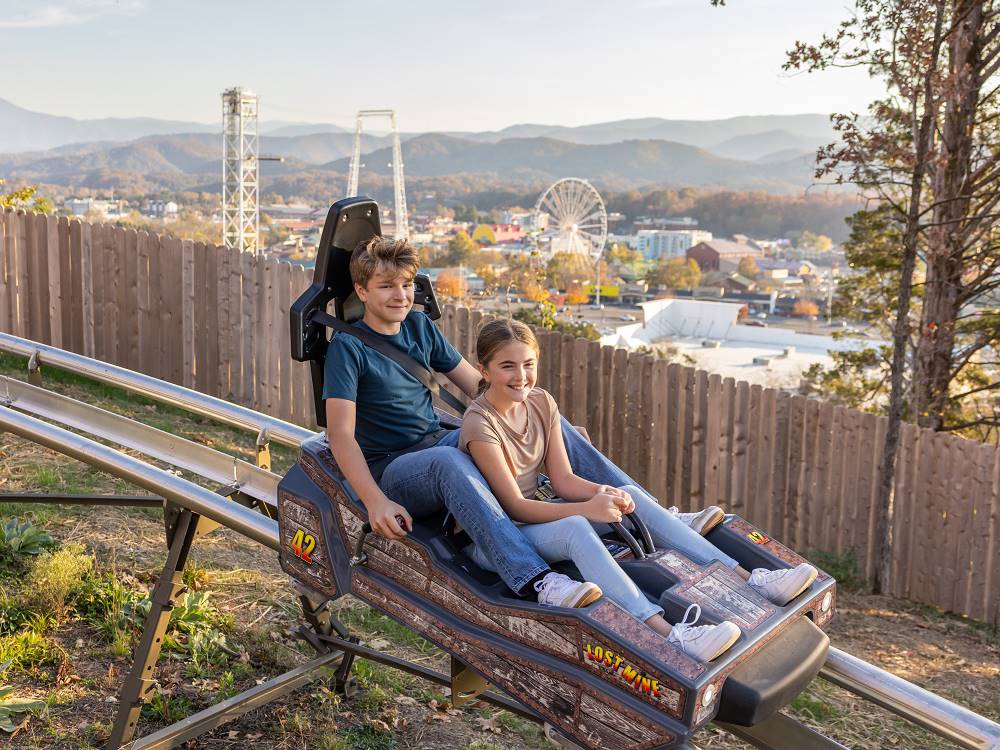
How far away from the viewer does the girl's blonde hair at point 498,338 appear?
288 centimetres

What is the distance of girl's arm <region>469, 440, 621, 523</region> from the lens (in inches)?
104

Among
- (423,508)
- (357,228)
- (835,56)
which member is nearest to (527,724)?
(423,508)

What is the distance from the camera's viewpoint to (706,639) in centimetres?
215

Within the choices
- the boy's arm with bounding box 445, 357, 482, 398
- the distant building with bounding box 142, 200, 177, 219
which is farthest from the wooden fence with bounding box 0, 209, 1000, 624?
the distant building with bounding box 142, 200, 177, 219

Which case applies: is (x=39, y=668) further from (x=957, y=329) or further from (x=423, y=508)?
(x=957, y=329)

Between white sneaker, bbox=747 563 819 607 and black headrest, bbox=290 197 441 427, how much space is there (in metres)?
1.36

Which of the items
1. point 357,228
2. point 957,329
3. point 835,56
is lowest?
point 957,329

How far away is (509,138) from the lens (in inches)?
5591

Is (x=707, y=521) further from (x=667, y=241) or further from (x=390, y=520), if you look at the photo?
(x=667, y=241)

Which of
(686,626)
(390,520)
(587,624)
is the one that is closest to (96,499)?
(390,520)

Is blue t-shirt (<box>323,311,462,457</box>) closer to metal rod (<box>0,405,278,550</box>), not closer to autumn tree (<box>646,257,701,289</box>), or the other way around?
metal rod (<box>0,405,278,550</box>)

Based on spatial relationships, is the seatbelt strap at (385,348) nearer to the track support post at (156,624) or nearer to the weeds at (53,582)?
the track support post at (156,624)

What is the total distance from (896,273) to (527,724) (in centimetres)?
830

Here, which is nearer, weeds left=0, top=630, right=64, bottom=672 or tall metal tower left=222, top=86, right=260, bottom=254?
weeds left=0, top=630, right=64, bottom=672
